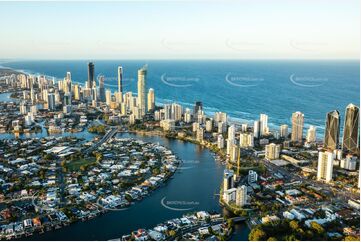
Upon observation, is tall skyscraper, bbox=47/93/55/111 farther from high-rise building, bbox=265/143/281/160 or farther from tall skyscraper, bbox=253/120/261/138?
high-rise building, bbox=265/143/281/160

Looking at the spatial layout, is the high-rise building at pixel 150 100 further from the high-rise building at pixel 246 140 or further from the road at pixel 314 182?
the road at pixel 314 182

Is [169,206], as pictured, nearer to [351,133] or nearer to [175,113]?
[351,133]

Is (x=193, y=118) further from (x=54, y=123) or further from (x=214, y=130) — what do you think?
(x=54, y=123)

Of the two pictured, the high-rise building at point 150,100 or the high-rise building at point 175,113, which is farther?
the high-rise building at point 150,100

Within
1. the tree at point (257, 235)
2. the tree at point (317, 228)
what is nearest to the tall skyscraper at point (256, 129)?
the tree at point (317, 228)

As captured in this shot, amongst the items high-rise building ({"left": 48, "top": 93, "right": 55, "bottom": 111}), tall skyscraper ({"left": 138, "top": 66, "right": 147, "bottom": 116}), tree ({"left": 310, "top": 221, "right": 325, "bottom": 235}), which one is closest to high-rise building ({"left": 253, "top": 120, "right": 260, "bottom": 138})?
tall skyscraper ({"left": 138, "top": 66, "right": 147, "bottom": 116})

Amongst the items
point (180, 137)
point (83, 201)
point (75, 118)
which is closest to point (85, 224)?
point (83, 201)
